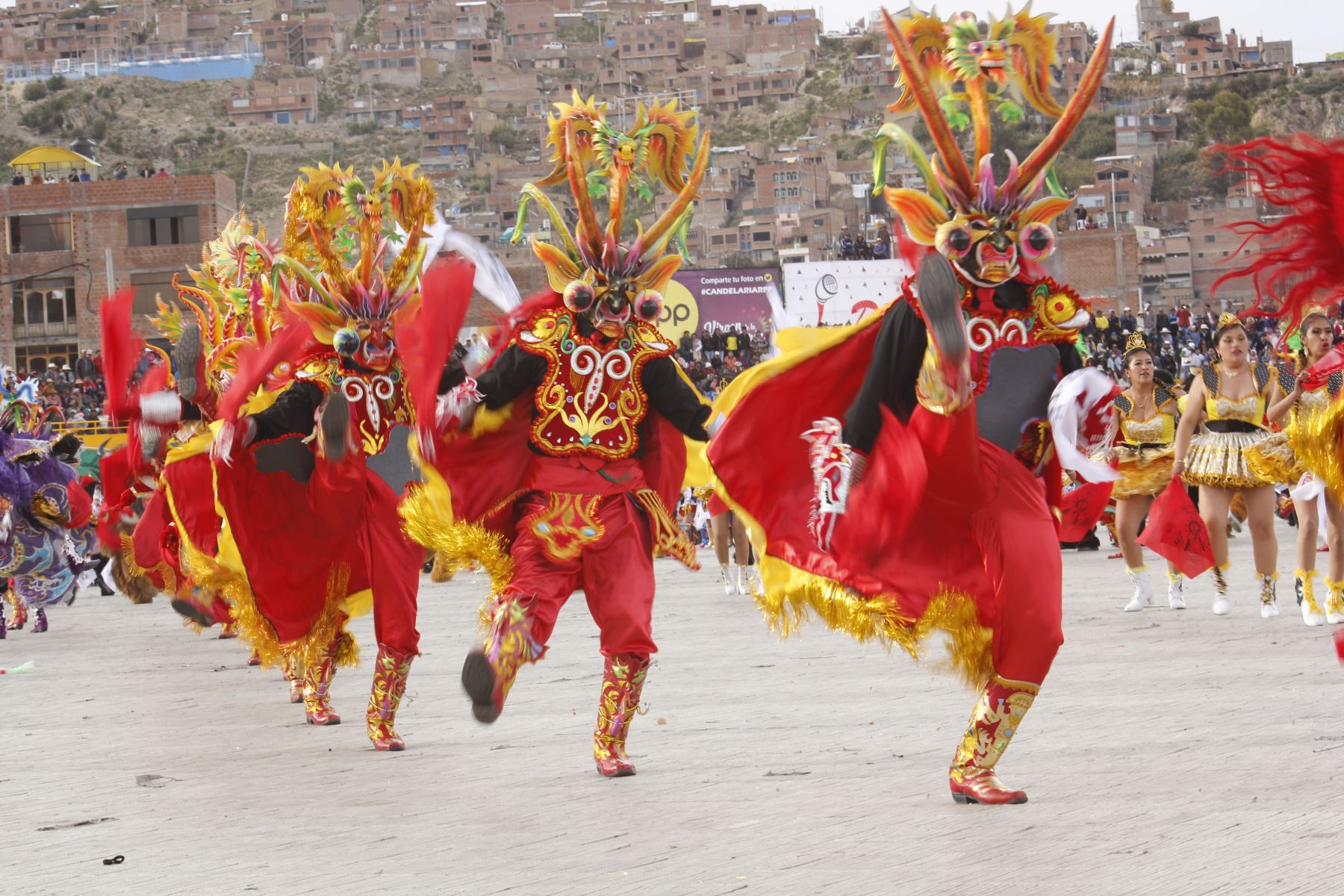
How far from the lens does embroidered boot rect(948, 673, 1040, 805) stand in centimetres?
624

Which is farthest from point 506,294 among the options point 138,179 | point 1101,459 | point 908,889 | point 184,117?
point 184,117

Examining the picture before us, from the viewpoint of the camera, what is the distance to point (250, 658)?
41.8 ft

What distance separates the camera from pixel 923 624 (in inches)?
248

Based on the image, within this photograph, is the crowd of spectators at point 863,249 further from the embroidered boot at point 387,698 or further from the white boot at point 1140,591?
the embroidered boot at point 387,698

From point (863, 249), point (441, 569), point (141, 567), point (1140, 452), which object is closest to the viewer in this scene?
point (441, 569)

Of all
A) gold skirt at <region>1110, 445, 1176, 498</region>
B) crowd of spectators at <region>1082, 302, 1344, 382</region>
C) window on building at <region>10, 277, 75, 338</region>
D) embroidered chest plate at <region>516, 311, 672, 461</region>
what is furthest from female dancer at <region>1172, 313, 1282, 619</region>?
window on building at <region>10, 277, 75, 338</region>

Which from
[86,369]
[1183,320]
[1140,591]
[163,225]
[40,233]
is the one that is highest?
[1140,591]

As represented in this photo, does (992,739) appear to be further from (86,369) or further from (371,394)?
(86,369)

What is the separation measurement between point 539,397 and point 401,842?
2.14 meters

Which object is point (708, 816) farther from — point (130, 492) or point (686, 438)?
point (130, 492)

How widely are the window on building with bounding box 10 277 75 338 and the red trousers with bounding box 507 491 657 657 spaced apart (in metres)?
72.7

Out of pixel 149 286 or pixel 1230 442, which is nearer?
pixel 1230 442

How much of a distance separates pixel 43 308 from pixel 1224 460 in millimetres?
70736

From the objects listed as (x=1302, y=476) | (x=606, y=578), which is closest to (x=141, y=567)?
(x=606, y=578)
